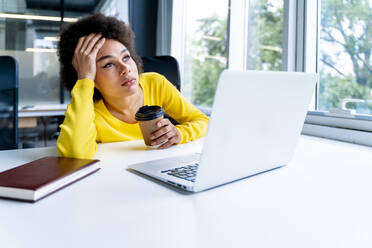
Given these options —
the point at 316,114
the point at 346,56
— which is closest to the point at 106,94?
the point at 316,114

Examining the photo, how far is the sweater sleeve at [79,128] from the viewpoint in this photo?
0.89 m

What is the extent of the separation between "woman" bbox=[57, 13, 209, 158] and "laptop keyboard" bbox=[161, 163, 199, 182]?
291mm

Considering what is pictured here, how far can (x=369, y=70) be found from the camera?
1.26m

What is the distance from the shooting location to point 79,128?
36.6 inches

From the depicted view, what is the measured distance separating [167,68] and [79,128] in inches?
40.0

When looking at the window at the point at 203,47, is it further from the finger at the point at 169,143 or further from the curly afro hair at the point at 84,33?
the finger at the point at 169,143

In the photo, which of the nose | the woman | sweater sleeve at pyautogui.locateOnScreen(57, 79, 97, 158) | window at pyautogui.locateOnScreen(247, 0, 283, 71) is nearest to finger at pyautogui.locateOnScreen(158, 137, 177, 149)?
the woman

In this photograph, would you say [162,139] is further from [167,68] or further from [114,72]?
[167,68]

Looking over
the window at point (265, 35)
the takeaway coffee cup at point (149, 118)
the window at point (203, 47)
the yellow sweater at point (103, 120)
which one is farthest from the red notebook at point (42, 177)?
the window at point (203, 47)

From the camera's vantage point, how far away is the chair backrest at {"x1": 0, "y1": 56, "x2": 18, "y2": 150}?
4.28ft

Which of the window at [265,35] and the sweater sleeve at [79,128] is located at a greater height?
the window at [265,35]

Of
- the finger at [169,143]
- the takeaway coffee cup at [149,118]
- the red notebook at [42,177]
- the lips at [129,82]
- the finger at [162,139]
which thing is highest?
the lips at [129,82]

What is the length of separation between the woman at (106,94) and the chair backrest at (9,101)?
0.70 ft

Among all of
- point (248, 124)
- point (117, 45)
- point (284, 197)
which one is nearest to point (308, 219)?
point (284, 197)
